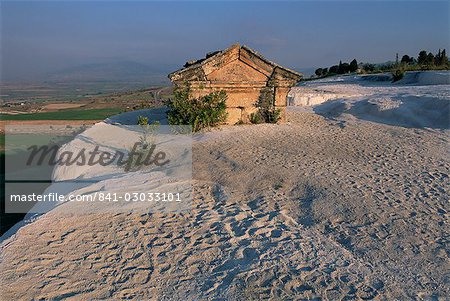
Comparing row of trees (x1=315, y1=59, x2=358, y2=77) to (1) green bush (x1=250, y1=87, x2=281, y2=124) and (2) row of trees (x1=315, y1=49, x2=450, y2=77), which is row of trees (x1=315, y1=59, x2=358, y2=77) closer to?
(2) row of trees (x1=315, y1=49, x2=450, y2=77)

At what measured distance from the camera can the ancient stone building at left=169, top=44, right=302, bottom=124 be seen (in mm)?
8531

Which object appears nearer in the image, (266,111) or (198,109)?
(198,109)

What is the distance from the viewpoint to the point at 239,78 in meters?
8.86

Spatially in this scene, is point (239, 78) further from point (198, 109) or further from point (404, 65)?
point (404, 65)

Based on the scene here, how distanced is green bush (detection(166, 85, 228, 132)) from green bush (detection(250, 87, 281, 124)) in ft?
3.14

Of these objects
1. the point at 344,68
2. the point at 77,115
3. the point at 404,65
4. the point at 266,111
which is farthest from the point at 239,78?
the point at 344,68

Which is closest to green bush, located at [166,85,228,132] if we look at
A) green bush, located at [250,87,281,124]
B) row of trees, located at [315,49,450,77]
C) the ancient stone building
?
the ancient stone building

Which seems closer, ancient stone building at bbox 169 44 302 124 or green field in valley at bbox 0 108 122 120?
ancient stone building at bbox 169 44 302 124

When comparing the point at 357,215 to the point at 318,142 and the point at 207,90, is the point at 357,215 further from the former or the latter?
the point at 207,90

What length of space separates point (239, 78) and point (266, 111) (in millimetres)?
1150

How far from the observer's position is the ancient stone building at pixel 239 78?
853cm

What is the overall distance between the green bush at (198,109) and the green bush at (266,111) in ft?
3.14

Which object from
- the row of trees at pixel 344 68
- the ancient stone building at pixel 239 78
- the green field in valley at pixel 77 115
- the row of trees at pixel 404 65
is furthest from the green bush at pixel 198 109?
the row of trees at pixel 344 68

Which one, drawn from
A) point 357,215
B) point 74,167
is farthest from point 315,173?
point 74,167
